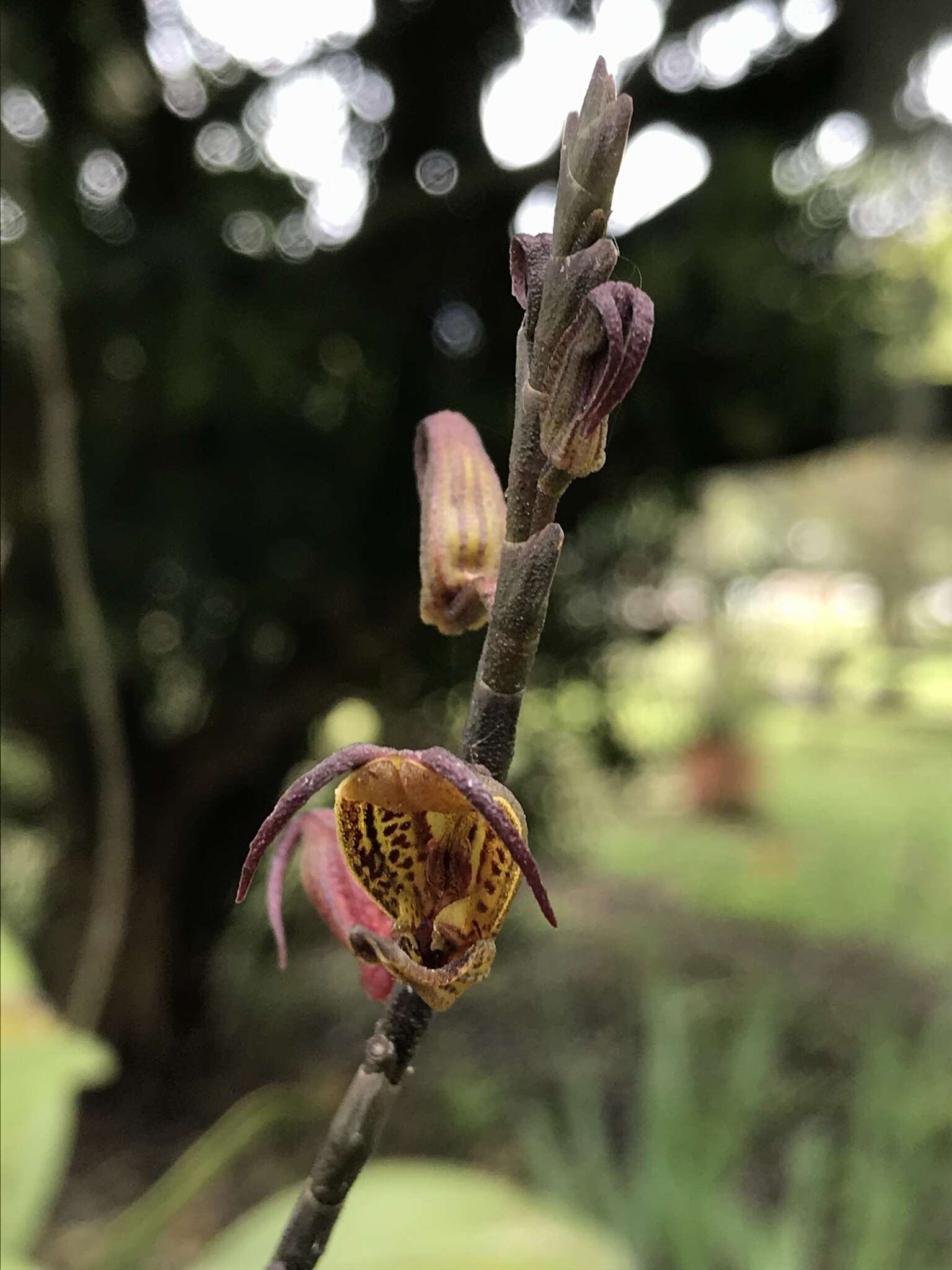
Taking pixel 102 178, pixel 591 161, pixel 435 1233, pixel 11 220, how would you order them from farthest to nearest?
pixel 102 178, pixel 11 220, pixel 435 1233, pixel 591 161

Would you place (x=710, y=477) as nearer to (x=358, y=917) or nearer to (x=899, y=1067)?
(x=899, y=1067)

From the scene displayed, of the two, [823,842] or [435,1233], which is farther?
[823,842]

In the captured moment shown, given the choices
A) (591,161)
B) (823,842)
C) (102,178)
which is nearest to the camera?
(591,161)

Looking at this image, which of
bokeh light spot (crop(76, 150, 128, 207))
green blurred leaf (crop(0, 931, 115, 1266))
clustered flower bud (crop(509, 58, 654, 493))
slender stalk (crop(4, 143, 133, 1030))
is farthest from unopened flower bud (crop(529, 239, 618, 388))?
bokeh light spot (crop(76, 150, 128, 207))

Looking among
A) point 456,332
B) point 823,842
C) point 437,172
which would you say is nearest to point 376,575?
point 456,332

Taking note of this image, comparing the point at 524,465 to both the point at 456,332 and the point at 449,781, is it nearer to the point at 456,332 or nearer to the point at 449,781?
the point at 449,781

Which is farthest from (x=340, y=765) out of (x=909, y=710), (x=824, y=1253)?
(x=909, y=710)

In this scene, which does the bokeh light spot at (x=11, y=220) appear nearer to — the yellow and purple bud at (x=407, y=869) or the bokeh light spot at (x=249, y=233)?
the bokeh light spot at (x=249, y=233)
